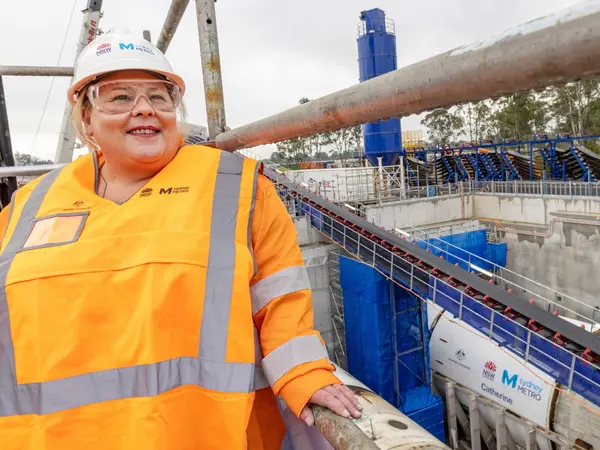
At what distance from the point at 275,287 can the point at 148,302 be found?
553mm

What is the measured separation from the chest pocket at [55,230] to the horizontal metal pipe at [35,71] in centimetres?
305

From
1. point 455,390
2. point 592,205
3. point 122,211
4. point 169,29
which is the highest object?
point 169,29

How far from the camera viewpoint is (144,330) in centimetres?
158

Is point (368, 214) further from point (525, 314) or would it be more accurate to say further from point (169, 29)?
point (169, 29)

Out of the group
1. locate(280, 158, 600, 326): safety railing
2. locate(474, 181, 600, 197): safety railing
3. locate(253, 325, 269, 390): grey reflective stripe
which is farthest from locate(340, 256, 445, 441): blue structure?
locate(253, 325, 269, 390): grey reflective stripe

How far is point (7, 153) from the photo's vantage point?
4766 mm

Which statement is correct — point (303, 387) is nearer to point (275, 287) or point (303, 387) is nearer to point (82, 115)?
point (275, 287)

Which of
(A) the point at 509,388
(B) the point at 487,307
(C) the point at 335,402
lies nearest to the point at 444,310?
(B) the point at 487,307

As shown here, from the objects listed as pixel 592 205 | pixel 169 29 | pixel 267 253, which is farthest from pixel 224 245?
pixel 592 205

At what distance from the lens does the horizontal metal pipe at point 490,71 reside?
0.74 meters

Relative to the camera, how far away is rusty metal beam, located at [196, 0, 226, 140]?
3076 millimetres

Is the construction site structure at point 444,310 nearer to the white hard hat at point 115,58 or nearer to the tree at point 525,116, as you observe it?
the white hard hat at point 115,58

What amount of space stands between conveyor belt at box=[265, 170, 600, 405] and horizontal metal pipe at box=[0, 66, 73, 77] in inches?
152

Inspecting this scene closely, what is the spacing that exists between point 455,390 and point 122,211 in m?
12.5
